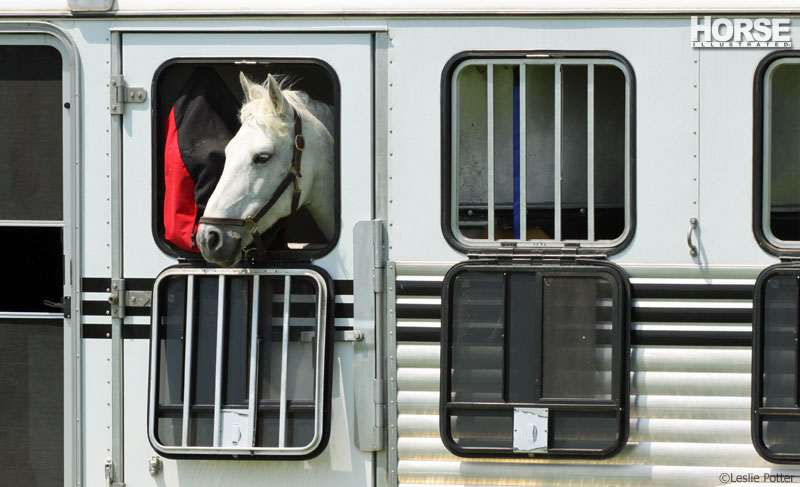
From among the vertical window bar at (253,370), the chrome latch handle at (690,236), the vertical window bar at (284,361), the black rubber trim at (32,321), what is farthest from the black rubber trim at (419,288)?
the black rubber trim at (32,321)

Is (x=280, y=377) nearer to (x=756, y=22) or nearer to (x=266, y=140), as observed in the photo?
(x=266, y=140)

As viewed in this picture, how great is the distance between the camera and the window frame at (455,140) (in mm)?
3469

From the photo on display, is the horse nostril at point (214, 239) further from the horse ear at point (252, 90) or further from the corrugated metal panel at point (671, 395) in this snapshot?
the corrugated metal panel at point (671, 395)

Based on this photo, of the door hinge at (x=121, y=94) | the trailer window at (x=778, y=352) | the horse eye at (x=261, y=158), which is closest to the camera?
the trailer window at (x=778, y=352)

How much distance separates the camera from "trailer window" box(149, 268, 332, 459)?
11.6 ft

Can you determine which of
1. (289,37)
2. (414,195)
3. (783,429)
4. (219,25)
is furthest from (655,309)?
(219,25)

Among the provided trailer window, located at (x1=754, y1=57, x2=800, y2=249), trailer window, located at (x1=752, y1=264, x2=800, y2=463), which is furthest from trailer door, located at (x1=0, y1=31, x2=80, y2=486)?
trailer window, located at (x1=754, y1=57, x2=800, y2=249)

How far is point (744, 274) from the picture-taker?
344cm

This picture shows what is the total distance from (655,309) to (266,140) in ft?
5.38

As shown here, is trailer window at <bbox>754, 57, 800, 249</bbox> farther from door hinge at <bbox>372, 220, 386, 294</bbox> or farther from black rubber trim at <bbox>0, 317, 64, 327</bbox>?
black rubber trim at <bbox>0, 317, 64, 327</bbox>

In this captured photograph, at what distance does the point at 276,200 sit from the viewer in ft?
11.6

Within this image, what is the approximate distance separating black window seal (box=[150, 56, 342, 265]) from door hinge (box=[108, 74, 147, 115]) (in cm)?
5

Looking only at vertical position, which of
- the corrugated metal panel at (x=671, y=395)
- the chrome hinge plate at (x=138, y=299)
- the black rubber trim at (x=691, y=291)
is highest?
the black rubber trim at (x=691, y=291)

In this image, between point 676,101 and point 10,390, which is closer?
point 676,101
